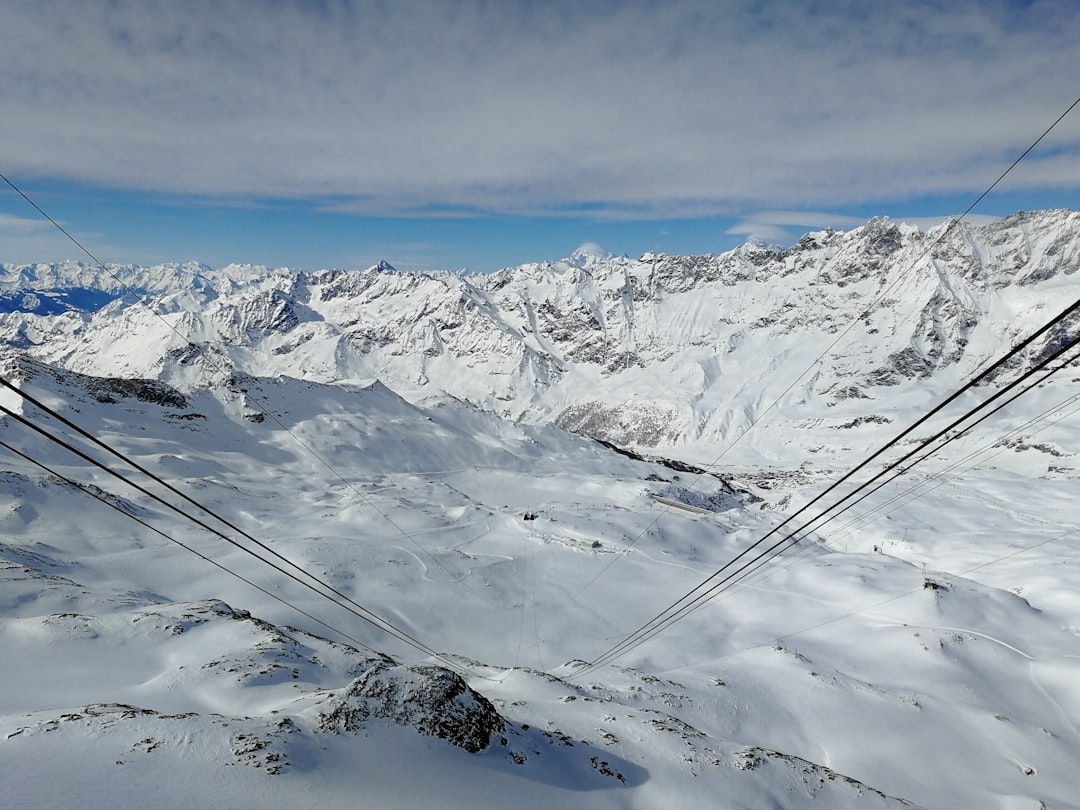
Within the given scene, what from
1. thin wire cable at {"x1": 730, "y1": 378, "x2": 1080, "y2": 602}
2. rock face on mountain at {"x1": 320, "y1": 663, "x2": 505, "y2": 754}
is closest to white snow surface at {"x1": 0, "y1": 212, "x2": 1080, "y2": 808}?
rock face on mountain at {"x1": 320, "y1": 663, "x2": 505, "y2": 754}

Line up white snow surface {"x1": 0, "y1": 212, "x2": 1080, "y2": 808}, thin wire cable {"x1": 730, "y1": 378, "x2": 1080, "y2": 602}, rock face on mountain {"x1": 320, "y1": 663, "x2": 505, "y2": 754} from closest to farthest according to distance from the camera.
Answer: white snow surface {"x1": 0, "y1": 212, "x2": 1080, "y2": 808}, rock face on mountain {"x1": 320, "y1": 663, "x2": 505, "y2": 754}, thin wire cable {"x1": 730, "y1": 378, "x2": 1080, "y2": 602}

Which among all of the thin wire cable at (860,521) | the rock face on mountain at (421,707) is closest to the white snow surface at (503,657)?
the rock face on mountain at (421,707)

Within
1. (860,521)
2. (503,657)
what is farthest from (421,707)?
A: (860,521)

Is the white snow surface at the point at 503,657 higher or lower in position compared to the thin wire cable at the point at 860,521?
lower

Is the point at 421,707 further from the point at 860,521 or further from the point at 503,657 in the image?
the point at 860,521

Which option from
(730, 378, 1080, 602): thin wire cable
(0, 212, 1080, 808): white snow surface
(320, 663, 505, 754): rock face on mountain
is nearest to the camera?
(0, 212, 1080, 808): white snow surface

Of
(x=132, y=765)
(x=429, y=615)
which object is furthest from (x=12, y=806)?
(x=429, y=615)

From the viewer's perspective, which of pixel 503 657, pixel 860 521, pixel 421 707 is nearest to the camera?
pixel 421 707

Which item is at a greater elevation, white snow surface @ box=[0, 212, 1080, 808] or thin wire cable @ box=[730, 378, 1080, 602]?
thin wire cable @ box=[730, 378, 1080, 602]

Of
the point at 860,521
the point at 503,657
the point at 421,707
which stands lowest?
the point at 503,657

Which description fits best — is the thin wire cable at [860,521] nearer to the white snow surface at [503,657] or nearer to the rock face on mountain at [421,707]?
the white snow surface at [503,657]

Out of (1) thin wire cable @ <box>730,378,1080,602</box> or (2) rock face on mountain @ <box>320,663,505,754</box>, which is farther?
(1) thin wire cable @ <box>730,378,1080,602</box>

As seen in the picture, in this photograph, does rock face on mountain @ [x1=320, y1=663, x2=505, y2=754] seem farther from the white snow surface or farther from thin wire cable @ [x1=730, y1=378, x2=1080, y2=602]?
thin wire cable @ [x1=730, y1=378, x2=1080, y2=602]
